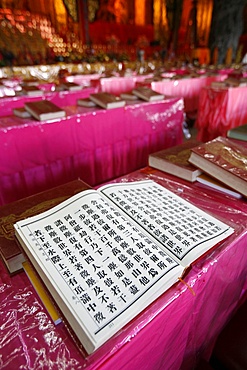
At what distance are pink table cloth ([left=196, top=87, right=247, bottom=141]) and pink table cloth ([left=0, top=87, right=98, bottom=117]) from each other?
114 centimetres

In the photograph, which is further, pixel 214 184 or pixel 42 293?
pixel 214 184

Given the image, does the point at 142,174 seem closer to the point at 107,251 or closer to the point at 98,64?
the point at 107,251

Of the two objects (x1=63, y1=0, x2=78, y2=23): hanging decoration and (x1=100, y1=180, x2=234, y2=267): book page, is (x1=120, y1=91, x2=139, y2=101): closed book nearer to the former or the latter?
(x1=100, y1=180, x2=234, y2=267): book page

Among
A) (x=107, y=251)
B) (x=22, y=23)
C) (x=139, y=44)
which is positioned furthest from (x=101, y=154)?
(x=139, y=44)

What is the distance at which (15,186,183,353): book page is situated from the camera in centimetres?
36

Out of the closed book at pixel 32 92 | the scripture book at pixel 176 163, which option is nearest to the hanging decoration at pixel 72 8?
the closed book at pixel 32 92

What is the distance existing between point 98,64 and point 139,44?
5263 millimetres

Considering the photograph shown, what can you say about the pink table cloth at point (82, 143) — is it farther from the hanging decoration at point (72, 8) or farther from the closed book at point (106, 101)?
the hanging decoration at point (72, 8)

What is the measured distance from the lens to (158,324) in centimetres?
41

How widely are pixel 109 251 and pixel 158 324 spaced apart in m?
0.15

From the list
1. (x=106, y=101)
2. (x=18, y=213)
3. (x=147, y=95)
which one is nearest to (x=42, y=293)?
(x=18, y=213)

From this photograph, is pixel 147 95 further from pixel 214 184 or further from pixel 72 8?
pixel 72 8

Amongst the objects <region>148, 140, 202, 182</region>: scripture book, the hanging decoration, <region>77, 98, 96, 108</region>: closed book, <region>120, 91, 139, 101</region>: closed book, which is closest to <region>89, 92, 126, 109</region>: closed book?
<region>77, 98, 96, 108</region>: closed book

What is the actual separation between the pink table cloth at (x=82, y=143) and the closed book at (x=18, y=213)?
62cm
